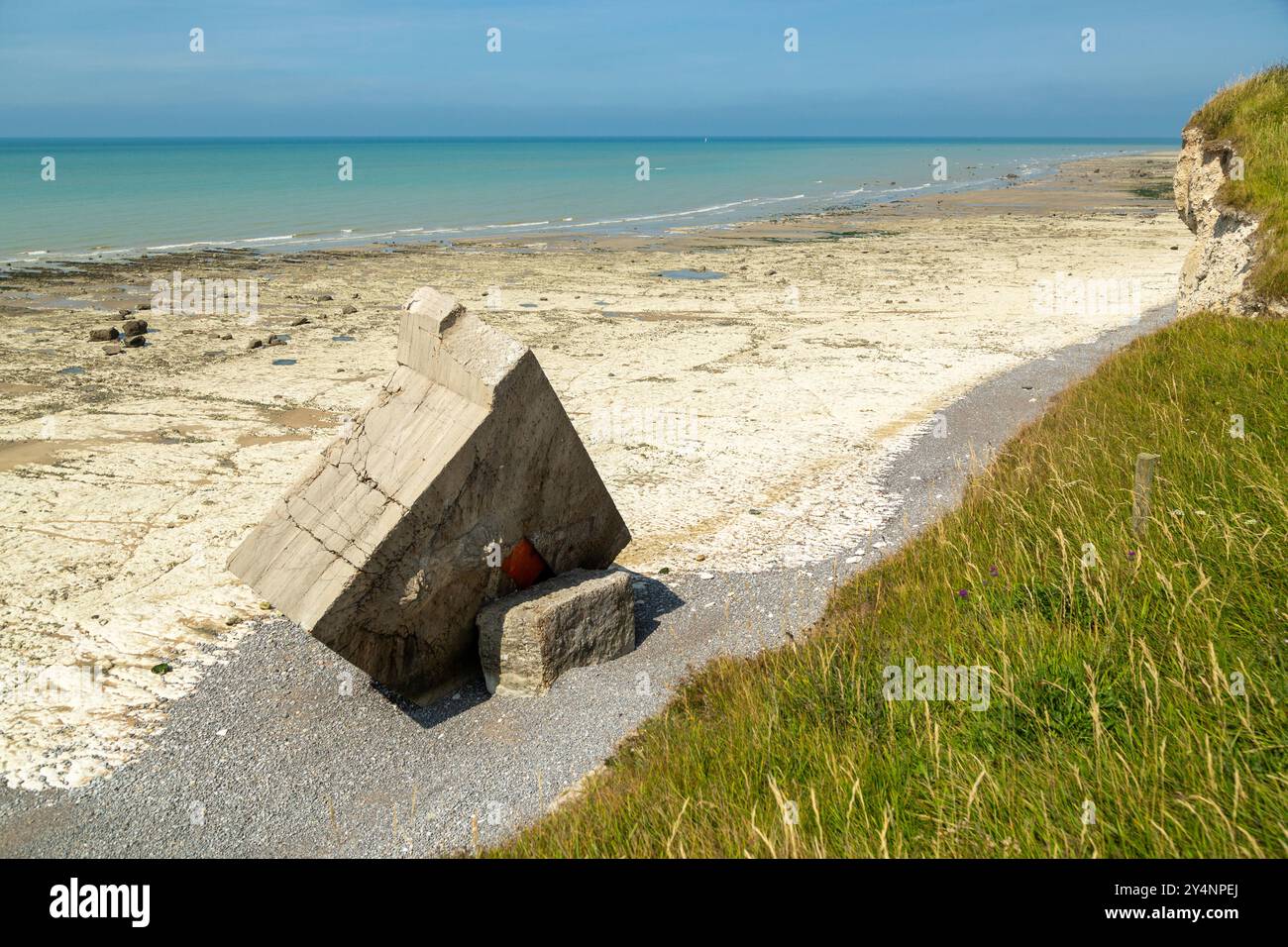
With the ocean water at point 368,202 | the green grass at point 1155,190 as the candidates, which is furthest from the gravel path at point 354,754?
the green grass at point 1155,190

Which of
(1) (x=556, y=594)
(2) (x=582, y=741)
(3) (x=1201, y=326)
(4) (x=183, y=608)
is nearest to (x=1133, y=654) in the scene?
(2) (x=582, y=741)

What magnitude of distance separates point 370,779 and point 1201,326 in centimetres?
899

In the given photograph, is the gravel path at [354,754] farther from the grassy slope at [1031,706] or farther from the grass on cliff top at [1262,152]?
the grass on cliff top at [1262,152]

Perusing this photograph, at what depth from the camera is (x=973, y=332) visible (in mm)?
16047

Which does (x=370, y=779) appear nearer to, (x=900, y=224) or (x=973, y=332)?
(x=973, y=332)

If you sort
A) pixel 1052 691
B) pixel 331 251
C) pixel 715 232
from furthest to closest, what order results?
pixel 715 232 → pixel 331 251 → pixel 1052 691

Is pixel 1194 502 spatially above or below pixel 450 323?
below

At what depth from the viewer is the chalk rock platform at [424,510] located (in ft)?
16.7

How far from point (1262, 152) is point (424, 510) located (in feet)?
33.5

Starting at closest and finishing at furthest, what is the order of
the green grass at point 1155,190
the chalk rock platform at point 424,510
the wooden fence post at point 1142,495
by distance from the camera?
the wooden fence post at point 1142,495, the chalk rock platform at point 424,510, the green grass at point 1155,190

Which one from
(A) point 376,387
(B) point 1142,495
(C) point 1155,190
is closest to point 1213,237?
(B) point 1142,495

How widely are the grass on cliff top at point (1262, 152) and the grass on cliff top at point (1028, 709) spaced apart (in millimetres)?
4248
